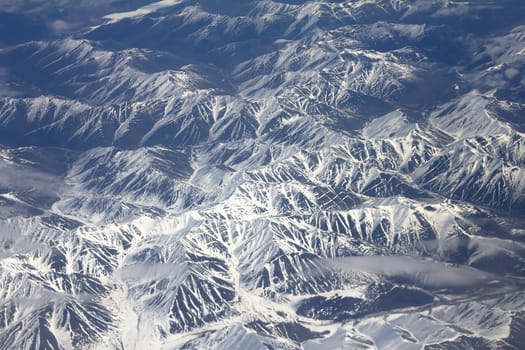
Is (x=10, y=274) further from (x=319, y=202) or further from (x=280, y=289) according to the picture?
(x=319, y=202)

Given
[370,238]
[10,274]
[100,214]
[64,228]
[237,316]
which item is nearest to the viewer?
[237,316]

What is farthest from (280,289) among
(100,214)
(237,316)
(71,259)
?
(100,214)

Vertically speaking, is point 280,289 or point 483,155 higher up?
point 483,155

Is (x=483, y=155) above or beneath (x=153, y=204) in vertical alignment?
above

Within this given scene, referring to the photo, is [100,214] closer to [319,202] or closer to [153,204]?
[153,204]

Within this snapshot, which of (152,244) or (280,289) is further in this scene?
(152,244)

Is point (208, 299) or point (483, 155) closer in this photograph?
point (208, 299)

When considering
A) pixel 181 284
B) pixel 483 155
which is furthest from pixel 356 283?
pixel 483 155

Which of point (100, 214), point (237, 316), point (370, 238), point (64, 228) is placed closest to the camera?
point (237, 316)

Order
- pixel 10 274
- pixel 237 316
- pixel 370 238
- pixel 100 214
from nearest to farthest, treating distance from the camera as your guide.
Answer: pixel 237 316
pixel 10 274
pixel 370 238
pixel 100 214
